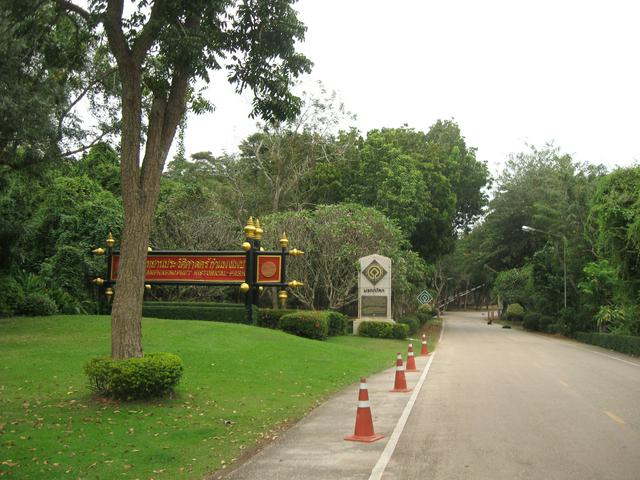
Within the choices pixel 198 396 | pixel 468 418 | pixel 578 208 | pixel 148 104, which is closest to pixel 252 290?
pixel 148 104

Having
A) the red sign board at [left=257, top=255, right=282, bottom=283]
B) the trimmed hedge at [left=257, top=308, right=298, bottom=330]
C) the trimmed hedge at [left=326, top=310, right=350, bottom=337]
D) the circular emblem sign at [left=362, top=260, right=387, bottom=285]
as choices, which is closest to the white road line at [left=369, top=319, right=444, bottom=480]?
the red sign board at [left=257, top=255, right=282, bottom=283]

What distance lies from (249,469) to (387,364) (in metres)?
13.3

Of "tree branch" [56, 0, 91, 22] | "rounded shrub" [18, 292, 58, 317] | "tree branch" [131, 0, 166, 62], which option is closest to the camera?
"tree branch" [131, 0, 166, 62]

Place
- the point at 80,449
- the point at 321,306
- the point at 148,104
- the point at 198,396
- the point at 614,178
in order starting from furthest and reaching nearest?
the point at 321,306 → the point at 614,178 → the point at 148,104 → the point at 198,396 → the point at 80,449

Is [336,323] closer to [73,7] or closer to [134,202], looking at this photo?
[134,202]

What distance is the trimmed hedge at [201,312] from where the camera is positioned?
2558cm

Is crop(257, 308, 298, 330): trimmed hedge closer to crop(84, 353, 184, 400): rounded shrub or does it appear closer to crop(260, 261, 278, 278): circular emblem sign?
crop(260, 261, 278, 278): circular emblem sign

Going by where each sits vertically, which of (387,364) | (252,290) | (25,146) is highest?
(25,146)

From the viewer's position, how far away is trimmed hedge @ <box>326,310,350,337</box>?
28.2 m

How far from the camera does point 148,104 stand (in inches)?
688

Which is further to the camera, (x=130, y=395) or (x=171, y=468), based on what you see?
(x=130, y=395)

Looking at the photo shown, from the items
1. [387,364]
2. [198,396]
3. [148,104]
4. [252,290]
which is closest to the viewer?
[198,396]

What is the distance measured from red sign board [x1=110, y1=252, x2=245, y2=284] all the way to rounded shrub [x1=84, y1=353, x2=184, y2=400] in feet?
48.7

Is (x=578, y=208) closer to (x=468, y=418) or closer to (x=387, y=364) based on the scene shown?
(x=387, y=364)
